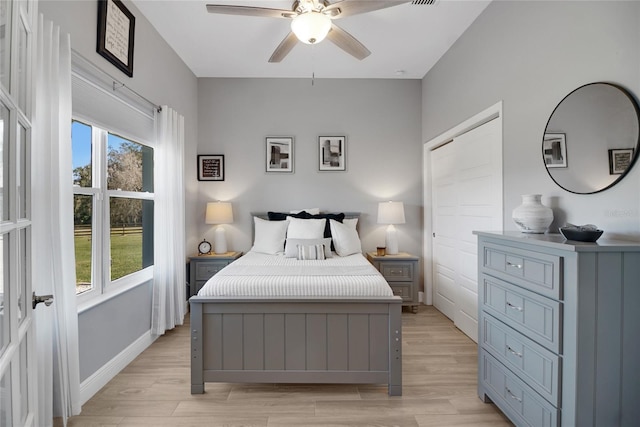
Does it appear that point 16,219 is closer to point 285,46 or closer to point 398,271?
point 285,46

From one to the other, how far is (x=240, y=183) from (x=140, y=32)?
1.90 metres

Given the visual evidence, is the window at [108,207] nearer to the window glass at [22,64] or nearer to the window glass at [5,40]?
the window glass at [22,64]

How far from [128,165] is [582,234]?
10.6 ft

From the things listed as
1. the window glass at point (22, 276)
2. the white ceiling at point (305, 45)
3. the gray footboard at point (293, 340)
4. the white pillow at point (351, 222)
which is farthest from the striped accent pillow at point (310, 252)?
the window glass at point (22, 276)

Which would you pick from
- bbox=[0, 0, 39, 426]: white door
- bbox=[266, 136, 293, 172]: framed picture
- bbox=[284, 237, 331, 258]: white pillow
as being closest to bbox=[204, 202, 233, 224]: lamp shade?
bbox=[266, 136, 293, 172]: framed picture

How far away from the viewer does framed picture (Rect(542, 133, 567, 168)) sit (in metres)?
1.82

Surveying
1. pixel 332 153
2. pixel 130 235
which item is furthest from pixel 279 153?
pixel 130 235

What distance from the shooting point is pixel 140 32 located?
266cm

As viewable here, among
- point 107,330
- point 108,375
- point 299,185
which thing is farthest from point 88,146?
point 299,185

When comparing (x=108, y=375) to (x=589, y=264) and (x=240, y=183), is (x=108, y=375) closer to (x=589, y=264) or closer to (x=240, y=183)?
(x=240, y=183)

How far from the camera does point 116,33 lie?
2275 mm

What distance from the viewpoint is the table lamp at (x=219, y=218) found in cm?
378

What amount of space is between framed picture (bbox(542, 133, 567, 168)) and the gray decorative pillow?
2.02 m

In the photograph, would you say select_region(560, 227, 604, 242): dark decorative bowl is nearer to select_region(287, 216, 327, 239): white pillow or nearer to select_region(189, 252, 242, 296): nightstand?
select_region(287, 216, 327, 239): white pillow
